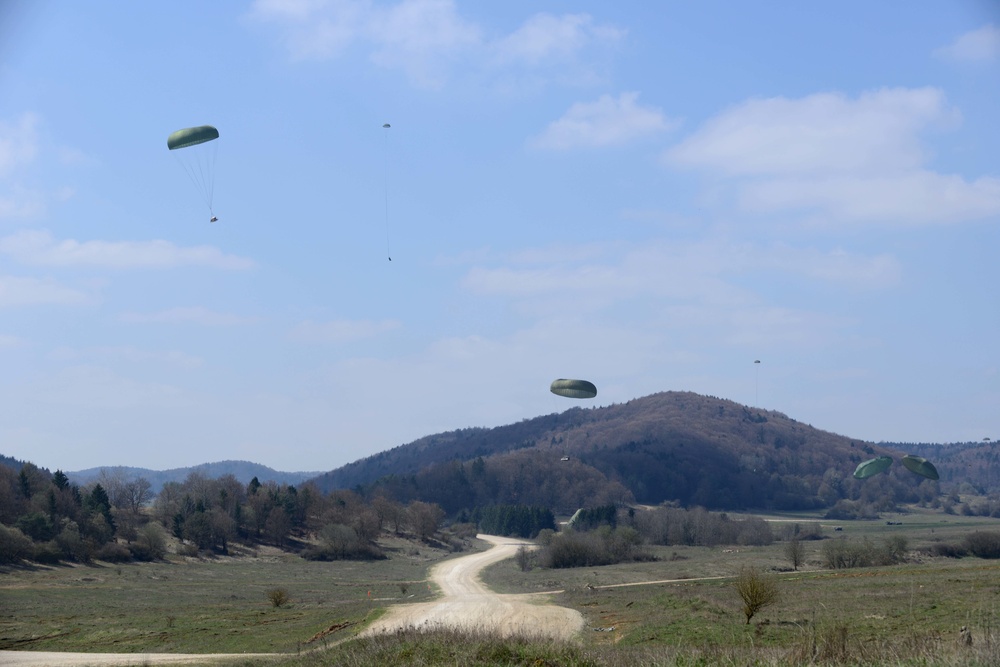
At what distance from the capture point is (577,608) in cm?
4672

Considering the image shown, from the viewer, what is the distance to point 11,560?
85.5m

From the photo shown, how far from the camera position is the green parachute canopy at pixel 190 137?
52.4 metres

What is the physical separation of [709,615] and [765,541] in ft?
325

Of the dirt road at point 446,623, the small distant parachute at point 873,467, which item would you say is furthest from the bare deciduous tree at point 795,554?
the dirt road at point 446,623

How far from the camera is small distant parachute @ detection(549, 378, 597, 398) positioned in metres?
64.8

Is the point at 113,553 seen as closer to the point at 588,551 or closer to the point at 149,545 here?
the point at 149,545

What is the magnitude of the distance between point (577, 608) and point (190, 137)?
3523cm

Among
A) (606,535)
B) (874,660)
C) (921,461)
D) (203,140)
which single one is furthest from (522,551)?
(874,660)

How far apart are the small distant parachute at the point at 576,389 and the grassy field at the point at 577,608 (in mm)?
14072

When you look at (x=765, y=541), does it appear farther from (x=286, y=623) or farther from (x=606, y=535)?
(x=286, y=623)

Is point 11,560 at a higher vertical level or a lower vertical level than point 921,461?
lower

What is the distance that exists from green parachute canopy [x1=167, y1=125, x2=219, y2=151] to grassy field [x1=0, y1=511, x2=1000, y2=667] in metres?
27.5

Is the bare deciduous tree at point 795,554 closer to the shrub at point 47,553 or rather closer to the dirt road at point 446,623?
the dirt road at point 446,623

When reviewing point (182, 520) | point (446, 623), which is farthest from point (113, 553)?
point (446, 623)
